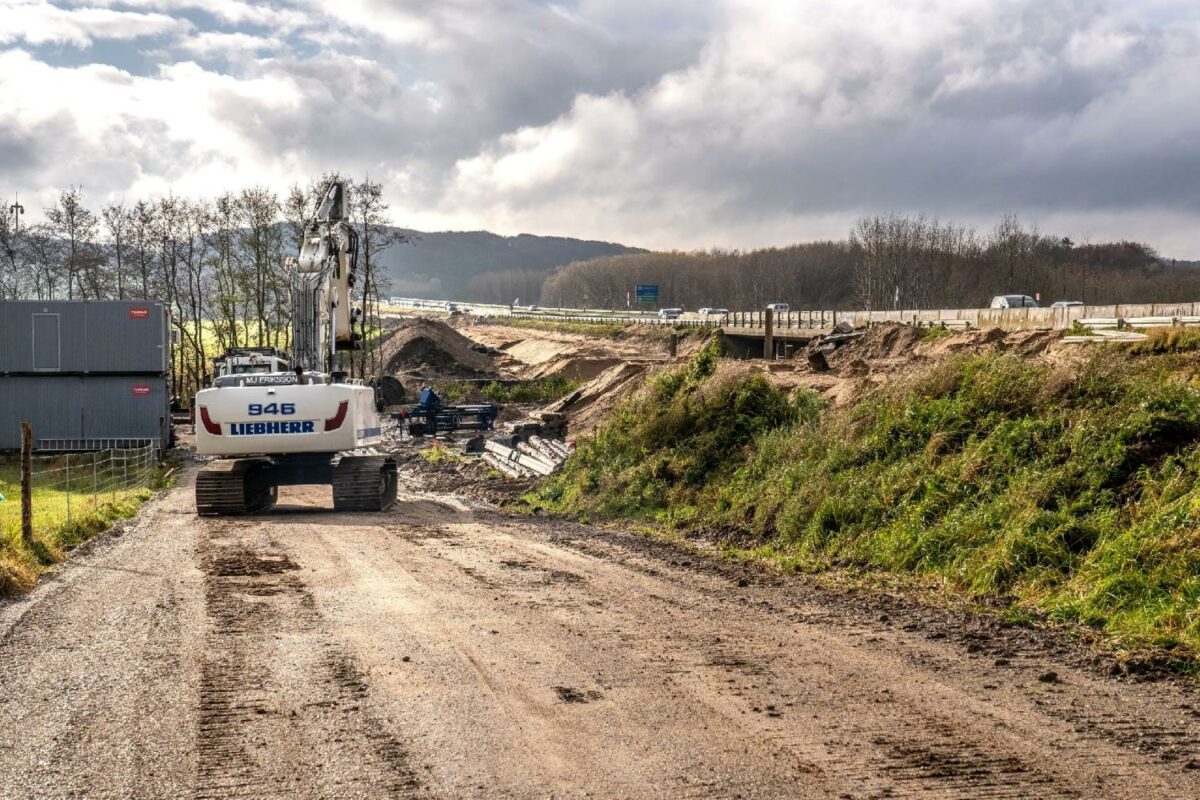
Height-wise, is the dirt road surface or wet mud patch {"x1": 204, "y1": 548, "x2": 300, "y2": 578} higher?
the dirt road surface

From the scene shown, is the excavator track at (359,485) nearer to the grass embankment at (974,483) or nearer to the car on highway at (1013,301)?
the grass embankment at (974,483)

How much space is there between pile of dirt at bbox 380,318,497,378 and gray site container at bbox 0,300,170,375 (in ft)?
72.2

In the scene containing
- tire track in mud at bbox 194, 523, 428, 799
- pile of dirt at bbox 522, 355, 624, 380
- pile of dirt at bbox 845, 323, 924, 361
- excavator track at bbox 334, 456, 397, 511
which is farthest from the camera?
pile of dirt at bbox 522, 355, 624, 380

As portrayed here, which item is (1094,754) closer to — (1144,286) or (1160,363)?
(1160,363)

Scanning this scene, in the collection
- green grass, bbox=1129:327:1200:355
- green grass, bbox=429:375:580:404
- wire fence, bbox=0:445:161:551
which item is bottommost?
wire fence, bbox=0:445:161:551

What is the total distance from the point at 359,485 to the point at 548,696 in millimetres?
14270

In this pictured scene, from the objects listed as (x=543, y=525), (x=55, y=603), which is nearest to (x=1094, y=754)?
(x=55, y=603)

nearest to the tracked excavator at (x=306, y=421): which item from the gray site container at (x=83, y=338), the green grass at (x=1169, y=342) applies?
the green grass at (x=1169, y=342)

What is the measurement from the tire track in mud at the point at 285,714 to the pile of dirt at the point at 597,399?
2197 centimetres

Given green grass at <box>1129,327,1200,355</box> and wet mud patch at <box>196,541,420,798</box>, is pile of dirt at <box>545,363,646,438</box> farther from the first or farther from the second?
wet mud patch at <box>196,541,420,798</box>

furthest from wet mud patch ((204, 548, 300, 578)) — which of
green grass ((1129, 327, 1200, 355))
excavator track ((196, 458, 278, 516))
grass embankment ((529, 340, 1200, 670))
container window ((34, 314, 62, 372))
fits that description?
container window ((34, 314, 62, 372))

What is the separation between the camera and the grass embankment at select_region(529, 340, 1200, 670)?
1112 centimetres

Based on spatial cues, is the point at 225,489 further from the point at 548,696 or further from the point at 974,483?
the point at 548,696

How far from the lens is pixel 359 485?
71.4 ft
